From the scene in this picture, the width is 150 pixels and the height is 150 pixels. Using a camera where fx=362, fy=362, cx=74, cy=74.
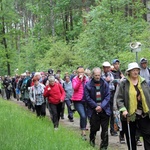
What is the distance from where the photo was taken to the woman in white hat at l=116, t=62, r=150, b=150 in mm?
7043

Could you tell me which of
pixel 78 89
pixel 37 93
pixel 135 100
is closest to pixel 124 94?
pixel 135 100

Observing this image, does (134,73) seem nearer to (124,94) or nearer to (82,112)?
(124,94)

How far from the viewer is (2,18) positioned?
40406mm

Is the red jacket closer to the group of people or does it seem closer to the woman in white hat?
the group of people

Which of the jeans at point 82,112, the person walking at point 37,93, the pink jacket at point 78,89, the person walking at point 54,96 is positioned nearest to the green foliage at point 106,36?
the person walking at point 37,93

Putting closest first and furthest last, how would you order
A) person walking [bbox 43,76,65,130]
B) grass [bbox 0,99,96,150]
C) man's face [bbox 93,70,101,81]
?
grass [bbox 0,99,96,150], man's face [bbox 93,70,101,81], person walking [bbox 43,76,65,130]

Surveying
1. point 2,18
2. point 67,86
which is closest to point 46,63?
point 2,18

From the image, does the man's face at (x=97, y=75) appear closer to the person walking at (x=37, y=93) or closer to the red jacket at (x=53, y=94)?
the red jacket at (x=53, y=94)

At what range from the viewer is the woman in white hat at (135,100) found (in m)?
7.04

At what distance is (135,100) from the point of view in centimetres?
707

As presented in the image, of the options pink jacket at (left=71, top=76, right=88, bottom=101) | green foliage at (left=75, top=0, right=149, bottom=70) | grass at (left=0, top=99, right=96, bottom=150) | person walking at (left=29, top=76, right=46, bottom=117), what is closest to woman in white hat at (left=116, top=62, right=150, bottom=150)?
grass at (left=0, top=99, right=96, bottom=150)

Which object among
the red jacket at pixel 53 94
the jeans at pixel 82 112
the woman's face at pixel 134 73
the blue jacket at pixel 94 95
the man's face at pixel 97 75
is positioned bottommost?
the jeans at pixel 82 112

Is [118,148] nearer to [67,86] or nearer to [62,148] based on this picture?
[62,148]

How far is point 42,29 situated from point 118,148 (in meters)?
38.5
